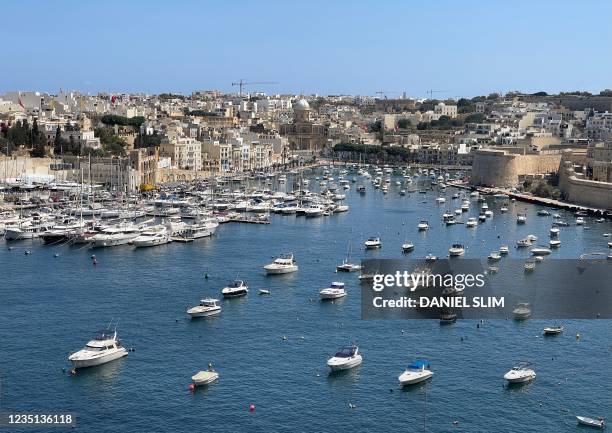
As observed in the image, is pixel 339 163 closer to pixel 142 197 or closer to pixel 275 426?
pixel 142 197

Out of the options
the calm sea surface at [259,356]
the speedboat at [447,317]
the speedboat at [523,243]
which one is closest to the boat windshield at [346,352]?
the calm sea surface at [259,356]

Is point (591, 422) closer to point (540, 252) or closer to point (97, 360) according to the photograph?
point (97, 360)

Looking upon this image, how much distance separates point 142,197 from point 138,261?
395 inches

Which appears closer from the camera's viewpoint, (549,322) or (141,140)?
(549,322)

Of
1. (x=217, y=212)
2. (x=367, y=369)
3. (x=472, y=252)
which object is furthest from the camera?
(x=217, y=212)

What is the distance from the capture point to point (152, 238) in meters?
19.9

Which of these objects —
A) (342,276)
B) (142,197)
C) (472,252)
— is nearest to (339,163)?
(142,197)

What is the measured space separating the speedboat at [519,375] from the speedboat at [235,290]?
508 cm

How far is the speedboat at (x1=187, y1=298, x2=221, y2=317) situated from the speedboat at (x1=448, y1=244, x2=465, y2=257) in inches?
266

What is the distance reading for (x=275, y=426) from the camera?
9500 mm

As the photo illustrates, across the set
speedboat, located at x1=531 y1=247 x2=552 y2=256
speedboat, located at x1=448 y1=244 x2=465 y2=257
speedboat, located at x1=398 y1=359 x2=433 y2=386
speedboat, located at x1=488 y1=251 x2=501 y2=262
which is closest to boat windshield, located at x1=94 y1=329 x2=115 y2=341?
speedboat, located at x1=398 y1=359 x2=433 y2=386

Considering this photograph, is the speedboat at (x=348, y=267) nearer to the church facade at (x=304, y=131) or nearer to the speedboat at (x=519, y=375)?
the speedboat at (x=519, y=375)

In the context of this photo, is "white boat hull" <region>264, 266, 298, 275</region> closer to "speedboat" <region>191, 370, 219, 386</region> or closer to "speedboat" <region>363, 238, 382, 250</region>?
"speedboat" <region>363, 238, 382, 250</region>

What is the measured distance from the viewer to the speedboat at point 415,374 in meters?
10.6
